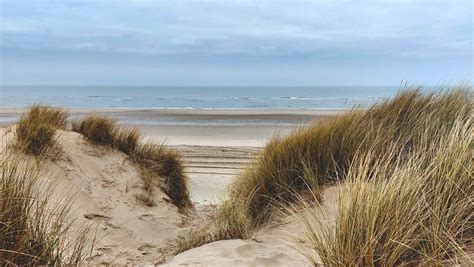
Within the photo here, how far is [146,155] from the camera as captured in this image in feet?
22.5

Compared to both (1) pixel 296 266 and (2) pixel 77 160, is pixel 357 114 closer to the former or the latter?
(1) pixel 296 266

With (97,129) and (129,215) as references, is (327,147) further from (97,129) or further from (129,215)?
(97,129)

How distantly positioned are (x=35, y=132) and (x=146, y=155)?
1.75m

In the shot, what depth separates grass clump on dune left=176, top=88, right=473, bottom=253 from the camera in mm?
4793

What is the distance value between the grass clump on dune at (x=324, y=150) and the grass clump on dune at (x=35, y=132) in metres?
2.29

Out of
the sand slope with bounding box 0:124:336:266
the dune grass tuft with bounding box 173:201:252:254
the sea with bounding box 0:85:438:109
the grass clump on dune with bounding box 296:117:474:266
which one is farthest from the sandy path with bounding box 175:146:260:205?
the sea with bounding box 0:85:438:109

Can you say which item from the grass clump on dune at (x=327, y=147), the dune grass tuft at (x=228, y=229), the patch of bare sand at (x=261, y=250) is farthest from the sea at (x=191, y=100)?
the dune grass tuft at (x=228, y=229)

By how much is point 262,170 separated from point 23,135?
9.97 feet

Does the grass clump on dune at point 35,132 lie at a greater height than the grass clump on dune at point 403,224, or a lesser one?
greater

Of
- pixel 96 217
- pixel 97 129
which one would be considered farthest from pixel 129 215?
pixel 97 129

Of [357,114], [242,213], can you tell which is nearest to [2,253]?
[242,213]

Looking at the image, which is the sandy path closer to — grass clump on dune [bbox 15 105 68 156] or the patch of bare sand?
the patch of bare sand

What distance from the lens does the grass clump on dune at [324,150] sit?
Answer: 479 centimetres

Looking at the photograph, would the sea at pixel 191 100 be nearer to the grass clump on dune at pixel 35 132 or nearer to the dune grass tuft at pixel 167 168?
the dune grass tuft at pixel 167 168
